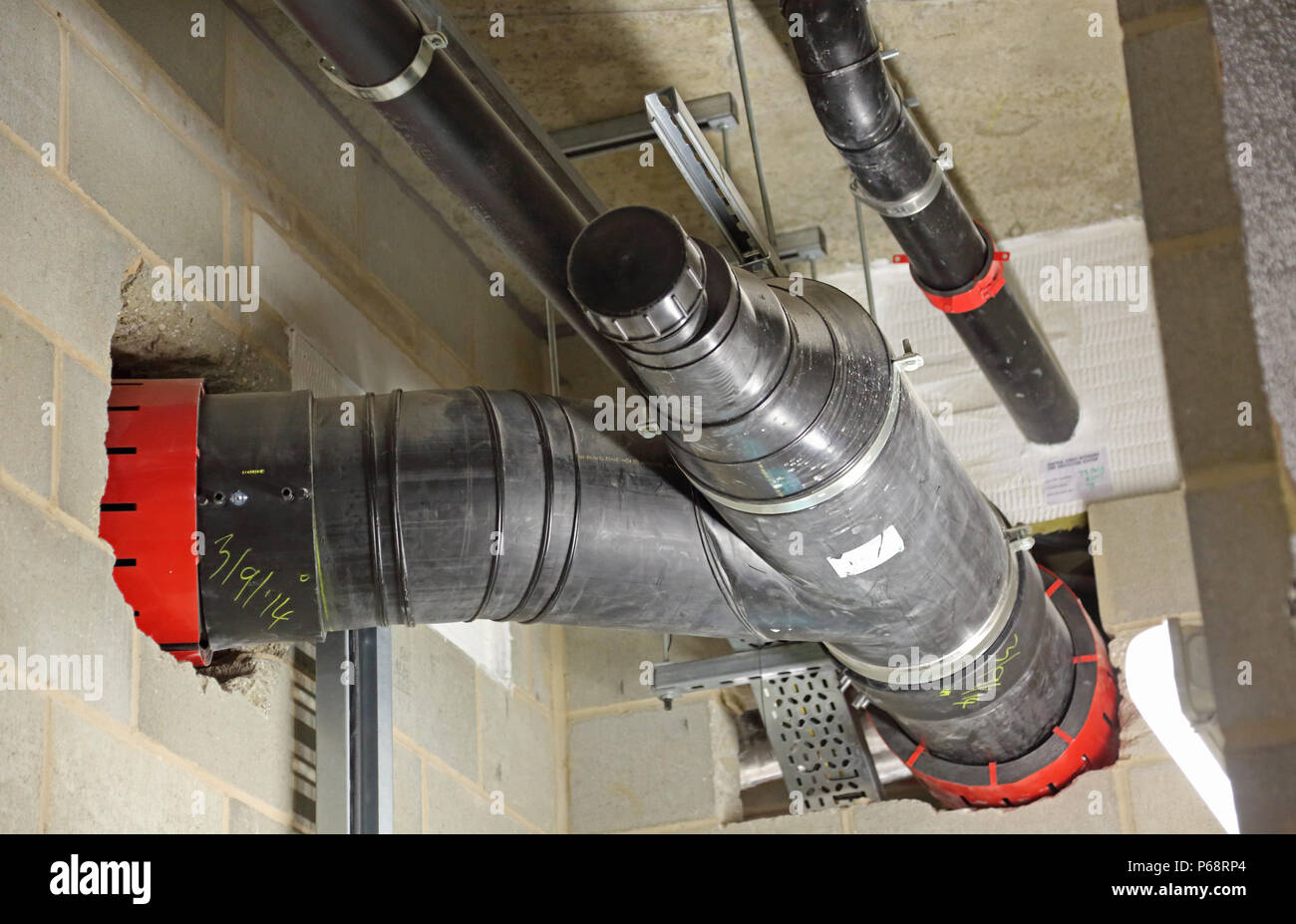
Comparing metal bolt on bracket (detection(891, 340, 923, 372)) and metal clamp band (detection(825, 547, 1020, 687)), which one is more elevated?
metal bolt on bracket (detection(891, 340, 923, 372))

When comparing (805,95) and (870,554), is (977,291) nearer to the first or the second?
(805,95)

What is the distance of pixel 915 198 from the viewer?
231 centimetres

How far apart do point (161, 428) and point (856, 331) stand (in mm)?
907

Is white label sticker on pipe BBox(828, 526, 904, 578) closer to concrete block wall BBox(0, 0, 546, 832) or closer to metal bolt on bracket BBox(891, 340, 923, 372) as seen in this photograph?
metal bolt on bracket BBox(891, 340, 923, 372)

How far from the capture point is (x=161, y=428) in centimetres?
178

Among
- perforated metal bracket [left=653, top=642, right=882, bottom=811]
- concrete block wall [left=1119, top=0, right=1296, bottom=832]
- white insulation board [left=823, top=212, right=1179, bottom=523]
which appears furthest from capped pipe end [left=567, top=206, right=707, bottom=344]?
white insulation board [left=823, top=212, right=1179, bottom=523]

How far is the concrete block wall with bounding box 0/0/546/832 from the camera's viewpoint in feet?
5.33

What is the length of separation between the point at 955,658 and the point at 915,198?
747 millimetres

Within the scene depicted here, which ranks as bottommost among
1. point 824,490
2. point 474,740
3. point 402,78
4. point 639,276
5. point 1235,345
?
point 1235,345

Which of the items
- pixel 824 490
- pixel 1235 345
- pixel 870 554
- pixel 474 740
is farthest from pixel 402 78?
pixel 474 740

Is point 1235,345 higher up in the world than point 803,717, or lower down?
lower down

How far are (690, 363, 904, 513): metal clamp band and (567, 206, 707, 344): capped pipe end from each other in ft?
1.16

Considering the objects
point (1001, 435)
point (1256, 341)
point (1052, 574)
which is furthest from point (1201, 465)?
point (1001, 435)

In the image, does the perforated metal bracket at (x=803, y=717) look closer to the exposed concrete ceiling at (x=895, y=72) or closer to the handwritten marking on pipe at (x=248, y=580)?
the exposed concrete ceiling at (x=895, y=72)
